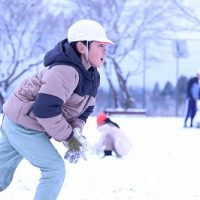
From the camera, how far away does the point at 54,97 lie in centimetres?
330

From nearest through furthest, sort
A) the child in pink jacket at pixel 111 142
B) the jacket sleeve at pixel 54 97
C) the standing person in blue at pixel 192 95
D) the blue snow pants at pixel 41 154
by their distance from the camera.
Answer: the jacket sleeve at pixel 54 97, the blue snow pants at pixel 41 154, the child in pink jacket at pixel 111 142, the standing person in blue at pixel 192 95

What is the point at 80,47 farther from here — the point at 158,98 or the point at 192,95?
the point at 158,98

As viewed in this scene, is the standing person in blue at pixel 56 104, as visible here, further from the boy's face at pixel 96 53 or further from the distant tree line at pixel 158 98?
the distant tree line at pixel 158 98

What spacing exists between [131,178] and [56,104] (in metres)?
2.75

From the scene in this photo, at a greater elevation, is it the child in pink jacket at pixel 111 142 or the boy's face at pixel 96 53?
the boy's face at pixel 96 53

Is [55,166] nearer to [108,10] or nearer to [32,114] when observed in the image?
[32,114]

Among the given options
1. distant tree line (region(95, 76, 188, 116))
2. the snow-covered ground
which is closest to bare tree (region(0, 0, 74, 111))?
distant tree line (region(95, 76, 188, 116))

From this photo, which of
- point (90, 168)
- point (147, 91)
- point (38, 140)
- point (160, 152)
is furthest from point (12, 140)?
point (147, 91)

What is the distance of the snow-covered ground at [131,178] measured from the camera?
195 inches

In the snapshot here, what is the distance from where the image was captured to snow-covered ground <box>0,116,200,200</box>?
4.96m

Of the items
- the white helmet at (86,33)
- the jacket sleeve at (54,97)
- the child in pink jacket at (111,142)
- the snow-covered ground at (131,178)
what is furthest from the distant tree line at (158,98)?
the jacket sleeve at (54,97)

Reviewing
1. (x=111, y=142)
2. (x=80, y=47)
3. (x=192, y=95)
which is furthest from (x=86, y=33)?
(x=192, y=95)

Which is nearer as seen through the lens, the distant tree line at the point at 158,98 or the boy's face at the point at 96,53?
the boy's face at the point at 96,53

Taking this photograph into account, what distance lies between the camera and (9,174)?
3.98 m
